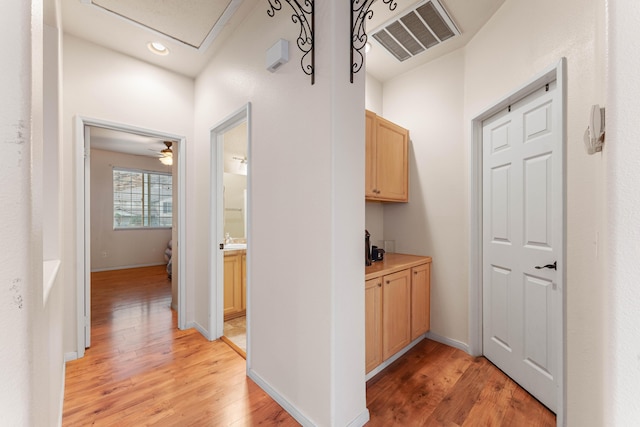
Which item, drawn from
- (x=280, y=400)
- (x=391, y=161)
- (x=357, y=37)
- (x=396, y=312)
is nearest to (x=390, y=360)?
(x=396, y=312)

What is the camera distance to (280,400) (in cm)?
177

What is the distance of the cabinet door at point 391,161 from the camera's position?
2.47 metres

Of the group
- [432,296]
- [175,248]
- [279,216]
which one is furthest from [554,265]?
[175,248]

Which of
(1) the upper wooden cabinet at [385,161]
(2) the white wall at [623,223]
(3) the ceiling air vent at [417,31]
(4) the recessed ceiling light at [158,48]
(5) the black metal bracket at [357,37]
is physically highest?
(4) the recessed ceiling light at [158,48]

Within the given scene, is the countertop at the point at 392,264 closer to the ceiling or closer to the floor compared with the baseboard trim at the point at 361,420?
closer to the ceiling

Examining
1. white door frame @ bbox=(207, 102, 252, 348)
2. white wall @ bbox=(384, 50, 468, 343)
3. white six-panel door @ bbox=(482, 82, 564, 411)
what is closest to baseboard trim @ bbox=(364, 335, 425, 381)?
white wall @ bbox=(384, 50, 468, 343)

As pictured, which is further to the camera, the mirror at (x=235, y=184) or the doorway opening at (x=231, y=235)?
the mirror at (x=235, y=184)

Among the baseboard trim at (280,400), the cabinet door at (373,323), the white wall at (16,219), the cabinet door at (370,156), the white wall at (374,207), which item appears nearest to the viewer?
the white wall at (16,219)

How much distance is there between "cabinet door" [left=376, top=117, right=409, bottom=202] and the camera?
247 centimetres

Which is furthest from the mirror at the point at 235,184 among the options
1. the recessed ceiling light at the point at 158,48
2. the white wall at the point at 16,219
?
the white wall at the point at 16,219

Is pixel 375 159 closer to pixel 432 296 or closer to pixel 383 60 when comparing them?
pixel 383 60

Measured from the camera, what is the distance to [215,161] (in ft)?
8.91

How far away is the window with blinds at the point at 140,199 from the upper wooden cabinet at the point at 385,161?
5.25m

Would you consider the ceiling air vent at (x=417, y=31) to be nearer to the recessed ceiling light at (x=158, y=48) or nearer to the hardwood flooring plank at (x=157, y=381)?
the recessed ceiling light at (x=158, y=48)
